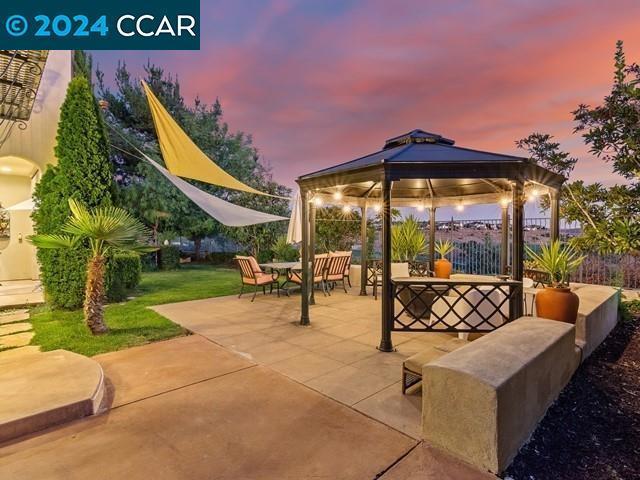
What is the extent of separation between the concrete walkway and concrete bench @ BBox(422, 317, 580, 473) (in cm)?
14

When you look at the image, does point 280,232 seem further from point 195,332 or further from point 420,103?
point 195,332

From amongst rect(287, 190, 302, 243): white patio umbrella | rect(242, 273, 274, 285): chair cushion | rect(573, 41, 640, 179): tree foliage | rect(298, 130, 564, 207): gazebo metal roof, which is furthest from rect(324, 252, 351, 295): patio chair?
rect(573, 41, 640, 179): tree foliage

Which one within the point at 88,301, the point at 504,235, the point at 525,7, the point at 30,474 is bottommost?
the point at 30,474

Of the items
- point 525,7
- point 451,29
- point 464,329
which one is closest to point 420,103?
point 451,29

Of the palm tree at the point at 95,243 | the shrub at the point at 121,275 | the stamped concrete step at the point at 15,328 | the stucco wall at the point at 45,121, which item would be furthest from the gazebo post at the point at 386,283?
the stucco wall at the point at 45,121

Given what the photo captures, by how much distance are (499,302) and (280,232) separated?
10489mm

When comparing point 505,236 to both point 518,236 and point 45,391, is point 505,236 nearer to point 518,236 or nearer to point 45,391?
point 518,236

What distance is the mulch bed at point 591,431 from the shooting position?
2.05 m

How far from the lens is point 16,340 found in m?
4.46

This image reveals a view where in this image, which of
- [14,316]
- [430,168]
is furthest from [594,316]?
[14,316]

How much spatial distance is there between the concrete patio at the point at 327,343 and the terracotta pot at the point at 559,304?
1.45 meters

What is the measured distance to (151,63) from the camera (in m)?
15.4

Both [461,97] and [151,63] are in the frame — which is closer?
[461,97]

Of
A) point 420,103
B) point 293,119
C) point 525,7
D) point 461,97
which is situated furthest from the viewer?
point 293,119
